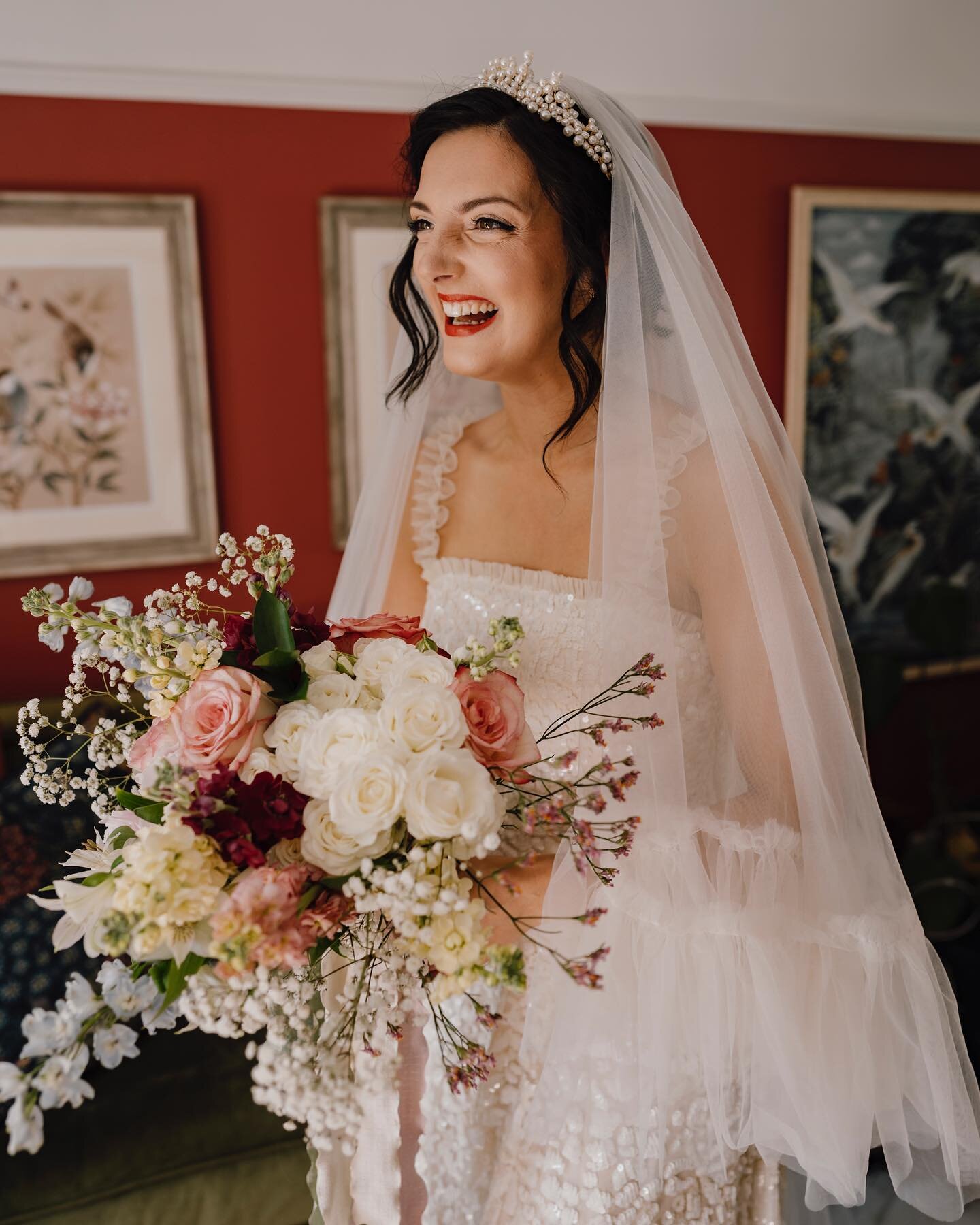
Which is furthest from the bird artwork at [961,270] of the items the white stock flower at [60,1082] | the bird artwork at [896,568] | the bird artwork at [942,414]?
the white stock flower at [60,1082]

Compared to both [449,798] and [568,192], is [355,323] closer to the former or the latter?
[568,192]

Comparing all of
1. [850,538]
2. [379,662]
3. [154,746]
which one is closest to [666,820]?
[379,662]

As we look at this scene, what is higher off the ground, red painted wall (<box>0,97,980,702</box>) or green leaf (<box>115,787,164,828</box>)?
red painted wall (<box>0,97,980,702</box>)

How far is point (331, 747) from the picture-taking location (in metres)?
1.00

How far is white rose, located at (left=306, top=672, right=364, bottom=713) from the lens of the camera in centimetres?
109

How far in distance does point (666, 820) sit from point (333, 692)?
1.61ft

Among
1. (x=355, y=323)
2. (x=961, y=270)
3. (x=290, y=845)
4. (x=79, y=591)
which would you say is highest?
(x=961, y=270)

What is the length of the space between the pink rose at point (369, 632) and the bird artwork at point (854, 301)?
8.40 feet

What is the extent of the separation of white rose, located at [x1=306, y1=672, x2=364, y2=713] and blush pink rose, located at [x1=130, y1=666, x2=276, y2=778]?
62 millimetres

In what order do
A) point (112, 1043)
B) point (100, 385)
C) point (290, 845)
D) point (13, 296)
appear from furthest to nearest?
point (100, 385) < point (13, 296) < point (290, 845) < point (112, 1043)

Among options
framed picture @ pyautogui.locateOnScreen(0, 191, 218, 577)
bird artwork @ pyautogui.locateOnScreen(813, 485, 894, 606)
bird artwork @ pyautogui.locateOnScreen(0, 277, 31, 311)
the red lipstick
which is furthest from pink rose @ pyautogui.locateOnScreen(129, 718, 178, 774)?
bird artwork @ pyautogui.locateOnScreen(813, 485, 894, 606)

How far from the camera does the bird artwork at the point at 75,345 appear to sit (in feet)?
8.38

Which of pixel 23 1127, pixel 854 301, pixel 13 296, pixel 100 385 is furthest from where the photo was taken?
pixel 854 301

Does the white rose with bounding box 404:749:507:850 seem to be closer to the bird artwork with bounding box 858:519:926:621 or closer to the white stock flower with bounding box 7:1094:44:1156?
the white stock flower with bounding box 7:1094:44:1156
